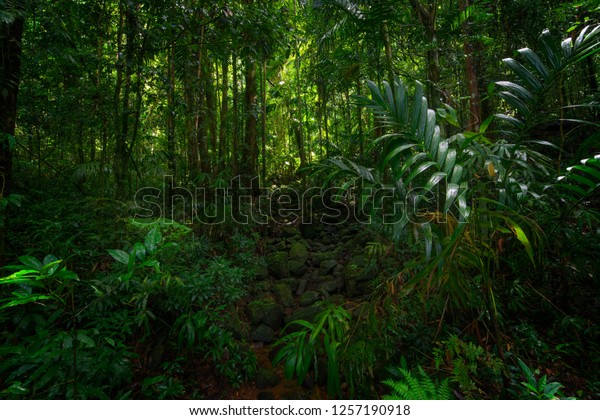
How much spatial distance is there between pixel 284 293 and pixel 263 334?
0.71m

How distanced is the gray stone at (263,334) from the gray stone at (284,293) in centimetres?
52

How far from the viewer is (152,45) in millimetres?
3383

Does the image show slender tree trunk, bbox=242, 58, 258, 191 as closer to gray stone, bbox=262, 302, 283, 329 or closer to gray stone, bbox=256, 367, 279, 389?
gray stone, bbox=262, 302, 283, 329

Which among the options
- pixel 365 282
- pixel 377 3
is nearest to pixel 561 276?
pixel 365 282

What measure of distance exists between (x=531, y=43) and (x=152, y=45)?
19.7 ft

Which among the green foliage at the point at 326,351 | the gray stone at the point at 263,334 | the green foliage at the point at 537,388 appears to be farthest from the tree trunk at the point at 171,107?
the green foliage at the point at 537,388

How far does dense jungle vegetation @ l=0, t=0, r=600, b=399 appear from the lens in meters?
1.65

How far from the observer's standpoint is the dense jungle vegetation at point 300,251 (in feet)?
5.42

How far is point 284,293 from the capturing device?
12.1 feet

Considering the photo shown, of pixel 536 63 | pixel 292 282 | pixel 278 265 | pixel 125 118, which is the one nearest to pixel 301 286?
pixel 292 282

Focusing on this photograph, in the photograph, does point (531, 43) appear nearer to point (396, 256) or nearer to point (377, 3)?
point (377, 3)

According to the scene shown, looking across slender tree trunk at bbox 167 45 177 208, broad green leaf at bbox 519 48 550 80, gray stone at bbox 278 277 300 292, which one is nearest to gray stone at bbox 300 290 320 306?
gray stone at bbox 278 277 300 292

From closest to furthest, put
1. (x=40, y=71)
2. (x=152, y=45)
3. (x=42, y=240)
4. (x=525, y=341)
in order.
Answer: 1. (x=525, y=341)
2. (x=42, y=240)
3. (x=152, y=45)
4. (x=40, y=71)

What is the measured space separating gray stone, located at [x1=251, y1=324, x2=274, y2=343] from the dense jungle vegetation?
0.8 inches
